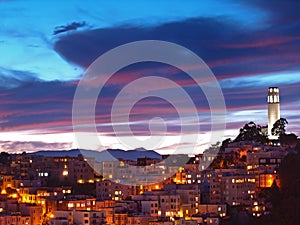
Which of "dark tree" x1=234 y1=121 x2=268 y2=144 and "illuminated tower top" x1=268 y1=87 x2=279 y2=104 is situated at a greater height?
"illuminated tower top" x1=268 y1=87 x2=279 y2=104

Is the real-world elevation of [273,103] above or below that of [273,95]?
below

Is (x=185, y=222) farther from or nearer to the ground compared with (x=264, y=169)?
nearer to the ground

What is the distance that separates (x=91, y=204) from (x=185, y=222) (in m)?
3.22

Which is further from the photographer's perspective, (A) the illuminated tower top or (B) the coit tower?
(A) the illuminated tower top


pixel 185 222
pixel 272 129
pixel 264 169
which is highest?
pixel 272 129

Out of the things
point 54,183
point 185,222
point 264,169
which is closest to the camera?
point 185,222

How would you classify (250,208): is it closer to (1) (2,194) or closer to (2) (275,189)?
(2) (275,189)

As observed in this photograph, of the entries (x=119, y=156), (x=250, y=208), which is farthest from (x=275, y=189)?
(x=119, y=156)

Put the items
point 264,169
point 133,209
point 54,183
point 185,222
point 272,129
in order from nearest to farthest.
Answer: point 185,222 → point 133,209 → point 264,169 → point 54,183 → point 272,129

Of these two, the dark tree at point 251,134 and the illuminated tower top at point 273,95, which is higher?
the illuminated tower top at point 273,95

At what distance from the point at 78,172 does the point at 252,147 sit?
6405 millimetres

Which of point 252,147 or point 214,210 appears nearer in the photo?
point 214,210

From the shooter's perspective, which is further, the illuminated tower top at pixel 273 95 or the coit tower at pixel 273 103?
the illuminated tower top at pixel 273 95

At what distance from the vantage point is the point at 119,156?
1396 inches
